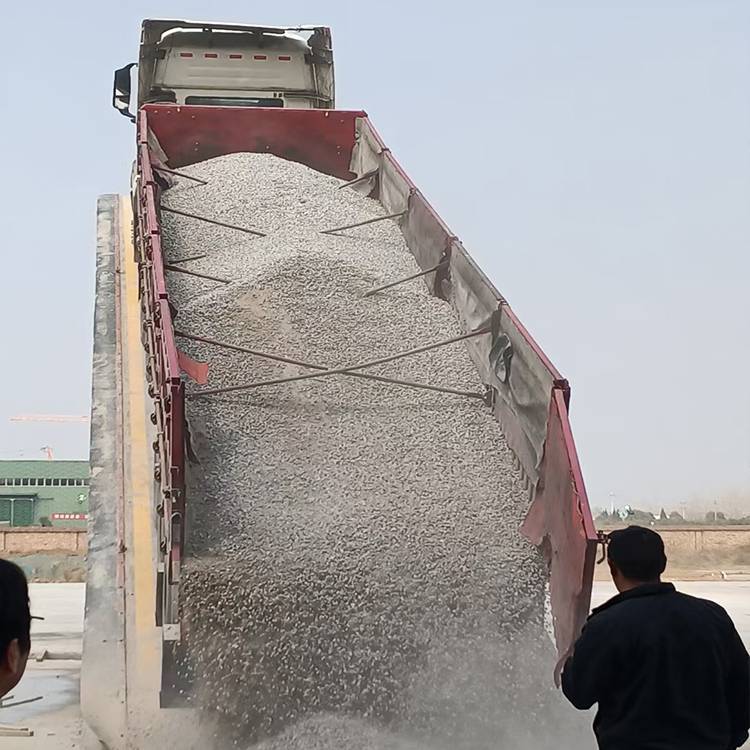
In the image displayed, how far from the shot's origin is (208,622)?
4.16m

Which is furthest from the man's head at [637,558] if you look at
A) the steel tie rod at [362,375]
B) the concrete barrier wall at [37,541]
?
the concrete barrier wall at [37,541]

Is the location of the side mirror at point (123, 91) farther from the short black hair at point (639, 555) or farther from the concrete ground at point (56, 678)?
the short black hair at point (639, 555)

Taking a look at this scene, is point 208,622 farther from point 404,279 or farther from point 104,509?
point 404,279

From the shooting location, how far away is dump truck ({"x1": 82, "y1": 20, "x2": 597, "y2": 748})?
4.34 m

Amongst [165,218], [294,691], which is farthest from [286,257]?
[294,691]

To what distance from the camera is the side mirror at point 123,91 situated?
10117mm

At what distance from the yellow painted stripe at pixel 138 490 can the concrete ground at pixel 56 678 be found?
1.47 feet

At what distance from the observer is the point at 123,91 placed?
33.3 ft

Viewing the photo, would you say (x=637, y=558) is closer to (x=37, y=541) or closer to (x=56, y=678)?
(x=56, y=678)

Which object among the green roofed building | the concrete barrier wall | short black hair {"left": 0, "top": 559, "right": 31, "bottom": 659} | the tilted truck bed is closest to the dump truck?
the tilted truck bed

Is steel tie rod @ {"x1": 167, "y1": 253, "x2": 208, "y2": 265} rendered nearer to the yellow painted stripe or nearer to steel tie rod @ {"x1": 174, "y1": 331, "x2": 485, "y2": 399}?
the yellow painted stripe

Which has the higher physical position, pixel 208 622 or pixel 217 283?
pixel 217 283

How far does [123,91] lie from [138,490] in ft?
18.1

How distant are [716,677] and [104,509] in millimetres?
3545
